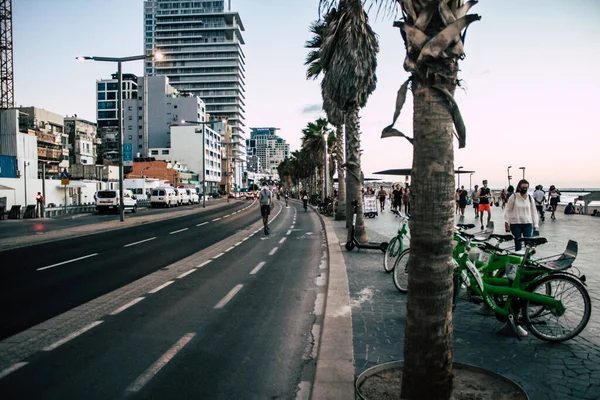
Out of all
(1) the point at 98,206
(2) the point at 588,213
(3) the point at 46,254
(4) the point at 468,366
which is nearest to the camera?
(4) the point at 468,366

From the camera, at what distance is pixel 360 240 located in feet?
44.7

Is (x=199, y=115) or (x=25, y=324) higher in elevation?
(x=199, y=115)

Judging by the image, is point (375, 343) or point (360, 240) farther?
point (360, 240)

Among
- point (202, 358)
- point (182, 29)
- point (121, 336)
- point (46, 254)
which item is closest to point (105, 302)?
point (121, 336)

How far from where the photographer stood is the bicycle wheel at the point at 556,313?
15.4ft

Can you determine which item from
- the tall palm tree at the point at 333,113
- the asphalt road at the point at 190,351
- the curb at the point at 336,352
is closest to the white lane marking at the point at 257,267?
the asphalt road at the point at 190,351

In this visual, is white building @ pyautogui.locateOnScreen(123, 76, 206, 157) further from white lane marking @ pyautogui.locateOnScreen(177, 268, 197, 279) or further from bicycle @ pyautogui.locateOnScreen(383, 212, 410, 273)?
bicycle @ pyautogui.locateOnScreen(383, 212, 410, 273)

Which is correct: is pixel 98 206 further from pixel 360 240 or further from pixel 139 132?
pixel 139 132

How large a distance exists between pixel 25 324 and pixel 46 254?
8366 millimetres

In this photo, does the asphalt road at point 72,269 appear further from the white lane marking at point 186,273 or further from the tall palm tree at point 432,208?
the tall palm tree at point 432,208

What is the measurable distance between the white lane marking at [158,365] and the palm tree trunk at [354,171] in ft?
27.5

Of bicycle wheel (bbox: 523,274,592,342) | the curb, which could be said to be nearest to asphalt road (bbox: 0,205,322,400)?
the curb

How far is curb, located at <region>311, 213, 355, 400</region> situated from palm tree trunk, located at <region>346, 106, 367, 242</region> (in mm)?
6143

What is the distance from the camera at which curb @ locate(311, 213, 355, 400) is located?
3.70m
